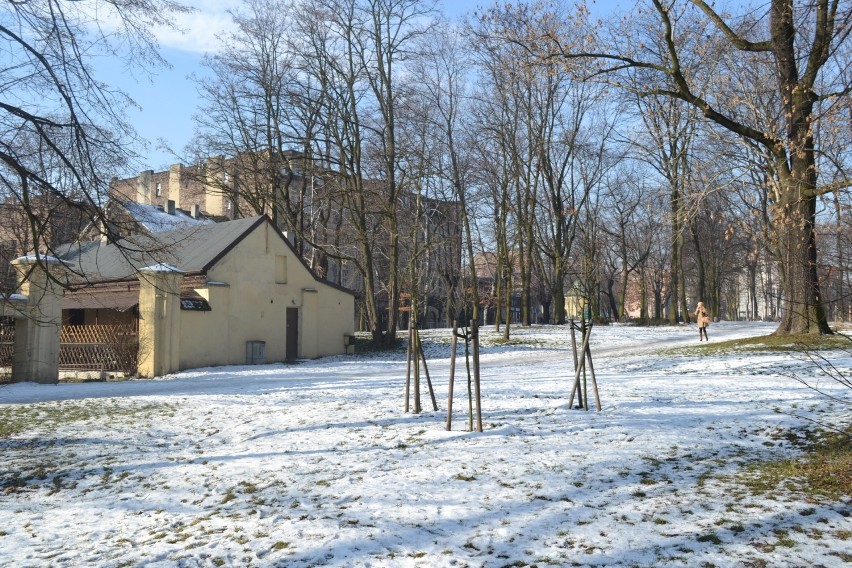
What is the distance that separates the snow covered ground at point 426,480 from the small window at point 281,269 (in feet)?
51.1

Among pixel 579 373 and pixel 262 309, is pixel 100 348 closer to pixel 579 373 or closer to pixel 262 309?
pixel 262 309

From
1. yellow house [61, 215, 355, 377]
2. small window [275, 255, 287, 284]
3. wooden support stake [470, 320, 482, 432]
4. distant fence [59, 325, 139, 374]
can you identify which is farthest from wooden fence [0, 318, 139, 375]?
wooden support stake [470, 320, 482, 432]

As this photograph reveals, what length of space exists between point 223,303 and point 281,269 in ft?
13.0

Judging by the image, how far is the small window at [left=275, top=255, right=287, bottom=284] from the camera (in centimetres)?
3010

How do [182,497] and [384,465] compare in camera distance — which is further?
[384,465]

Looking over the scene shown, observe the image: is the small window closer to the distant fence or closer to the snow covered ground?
the distant fence

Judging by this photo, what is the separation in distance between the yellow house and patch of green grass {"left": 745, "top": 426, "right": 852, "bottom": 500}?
18.2 m

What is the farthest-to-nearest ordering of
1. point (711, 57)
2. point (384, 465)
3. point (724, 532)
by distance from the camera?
point (711, 57)
point (384, 465)
point (724, 532)

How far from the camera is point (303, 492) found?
25.6 ft

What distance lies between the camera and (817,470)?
723cm

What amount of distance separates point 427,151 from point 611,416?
31633 millimetres

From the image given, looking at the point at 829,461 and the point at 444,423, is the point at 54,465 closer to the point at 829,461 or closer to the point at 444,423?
the point at 444,423

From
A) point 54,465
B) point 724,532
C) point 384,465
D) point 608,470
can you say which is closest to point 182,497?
point 384,465

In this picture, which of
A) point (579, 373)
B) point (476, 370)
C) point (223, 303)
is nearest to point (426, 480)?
point (476, 370)
